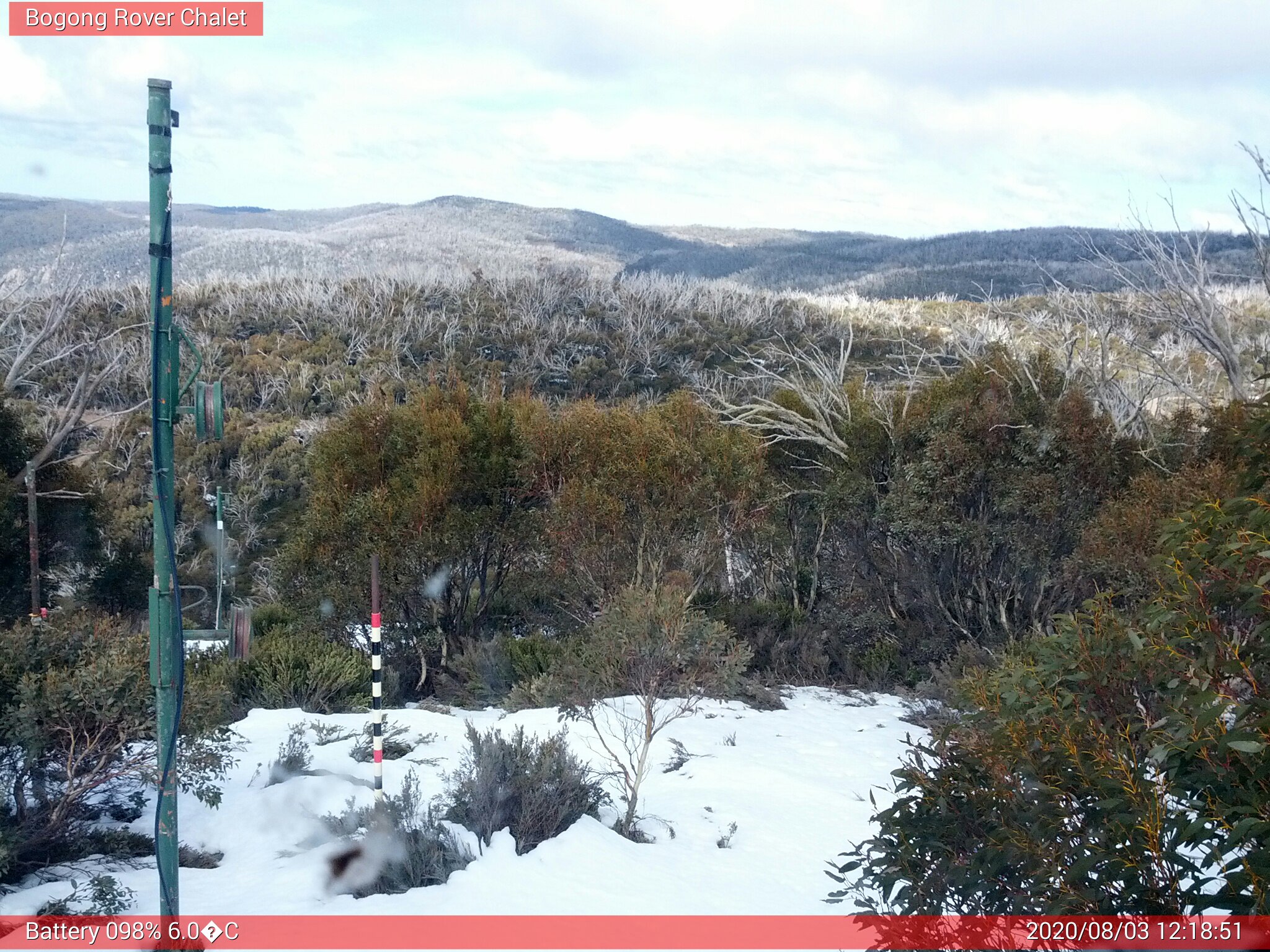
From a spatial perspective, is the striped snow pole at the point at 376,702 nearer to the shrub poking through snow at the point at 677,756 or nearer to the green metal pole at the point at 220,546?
the green metal pole at the point at 220,546

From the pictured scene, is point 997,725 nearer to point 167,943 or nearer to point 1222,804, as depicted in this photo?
point 1222,804

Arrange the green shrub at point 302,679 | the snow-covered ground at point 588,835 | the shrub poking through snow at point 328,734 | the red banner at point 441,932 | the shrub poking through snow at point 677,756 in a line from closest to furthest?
the red banner at point 441,932, the snow-covered ground at point 588,835, the shrub poking through snow at point 328,734, the shrub poking through snow at point 677,756, the green shrub at point 302,679

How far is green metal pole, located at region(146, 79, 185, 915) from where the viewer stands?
3.12 meters

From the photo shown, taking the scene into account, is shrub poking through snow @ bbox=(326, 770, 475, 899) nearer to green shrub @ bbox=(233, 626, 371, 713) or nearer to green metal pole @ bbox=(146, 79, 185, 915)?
green metal pole @ bbox=(146, 79, 185, 915)

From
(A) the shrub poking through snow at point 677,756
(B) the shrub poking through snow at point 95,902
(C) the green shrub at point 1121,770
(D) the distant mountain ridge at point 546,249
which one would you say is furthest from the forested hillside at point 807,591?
(D) the distant mountain ridge at point 546,249

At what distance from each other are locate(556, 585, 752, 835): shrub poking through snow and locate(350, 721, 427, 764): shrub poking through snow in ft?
3.47

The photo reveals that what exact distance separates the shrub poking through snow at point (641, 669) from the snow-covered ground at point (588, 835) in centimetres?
26

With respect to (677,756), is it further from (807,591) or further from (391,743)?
(807,591)

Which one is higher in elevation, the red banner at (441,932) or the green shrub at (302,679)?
the red banner at (441,932)

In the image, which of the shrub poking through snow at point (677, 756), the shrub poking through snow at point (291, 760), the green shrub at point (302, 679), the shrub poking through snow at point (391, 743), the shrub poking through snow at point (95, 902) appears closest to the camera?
the shrub poking through snow at point (95, 902)

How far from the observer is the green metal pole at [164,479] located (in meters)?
3.12

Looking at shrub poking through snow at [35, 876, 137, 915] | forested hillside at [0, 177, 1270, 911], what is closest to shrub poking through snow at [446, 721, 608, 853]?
forested hillside at [0, 177, 1270, 911]

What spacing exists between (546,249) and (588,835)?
8855 centimetres

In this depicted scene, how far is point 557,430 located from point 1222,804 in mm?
9524
